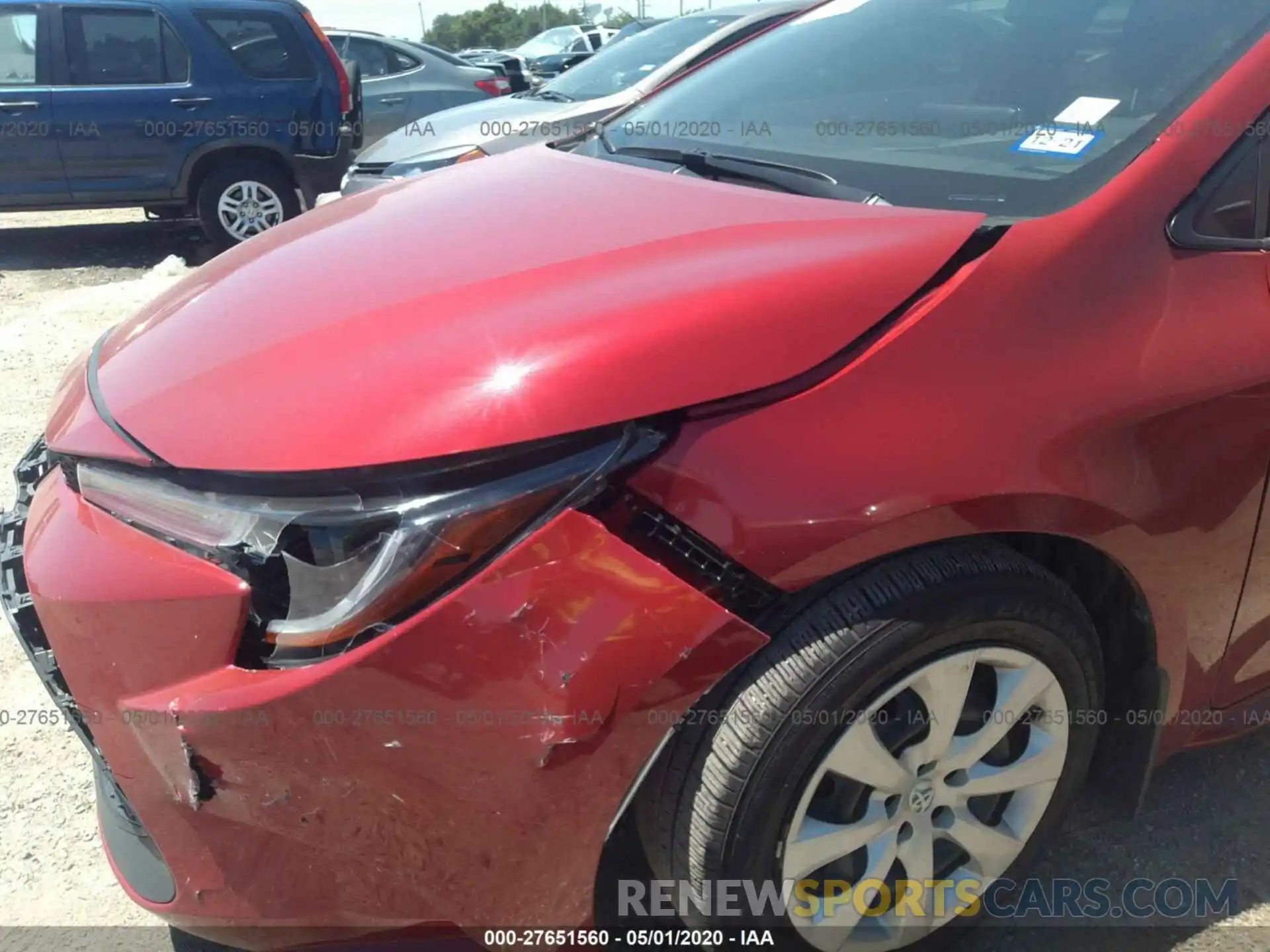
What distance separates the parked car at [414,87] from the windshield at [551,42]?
11.6 metres

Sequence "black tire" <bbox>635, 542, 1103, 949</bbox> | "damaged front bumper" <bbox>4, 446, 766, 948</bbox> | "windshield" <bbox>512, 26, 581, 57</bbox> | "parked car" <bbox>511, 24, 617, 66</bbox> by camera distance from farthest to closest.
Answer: "windshield" <bbox>512, 26, 581, 57</bbox> → "parked car" <bbox>511, 24, 617, 66</bbox> → "black tire" <bbox>635, 542, 1103, 949</bbox> → "damaged front bumper" <bbox>4, 446, 766, 948</bbox>

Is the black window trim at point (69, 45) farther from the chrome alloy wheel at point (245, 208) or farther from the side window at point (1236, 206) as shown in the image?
the side window at point (1236, 206)

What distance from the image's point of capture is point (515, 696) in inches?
51.3

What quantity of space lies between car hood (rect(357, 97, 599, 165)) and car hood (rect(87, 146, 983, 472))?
4062 mm

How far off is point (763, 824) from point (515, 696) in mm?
457

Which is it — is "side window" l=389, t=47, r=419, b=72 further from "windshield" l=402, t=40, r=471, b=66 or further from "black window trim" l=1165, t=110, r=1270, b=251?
"black window trim" l=1165, t=110, r=1270, b=251

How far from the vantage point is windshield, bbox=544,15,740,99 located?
6.36 metres

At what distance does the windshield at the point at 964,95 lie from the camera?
175cm

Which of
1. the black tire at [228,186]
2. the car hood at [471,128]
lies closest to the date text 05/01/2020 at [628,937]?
the car hood at [471,128]

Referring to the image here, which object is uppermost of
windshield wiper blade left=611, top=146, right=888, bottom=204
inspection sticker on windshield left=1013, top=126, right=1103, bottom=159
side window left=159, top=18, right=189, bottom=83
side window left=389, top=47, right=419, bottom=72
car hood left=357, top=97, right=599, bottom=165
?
inspection sticker on windshield left=1013, top=126, right=1103, bottom=159

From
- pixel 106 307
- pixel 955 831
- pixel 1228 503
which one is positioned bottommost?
pixel 106 307

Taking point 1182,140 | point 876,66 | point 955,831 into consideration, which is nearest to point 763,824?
point 955,831

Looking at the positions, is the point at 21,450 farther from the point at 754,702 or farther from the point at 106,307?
the point at 754,702

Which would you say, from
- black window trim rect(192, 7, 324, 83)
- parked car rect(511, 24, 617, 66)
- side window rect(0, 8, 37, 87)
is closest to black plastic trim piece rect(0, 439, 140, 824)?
Answer: black window trim rect(192, 7, 324, 83)
